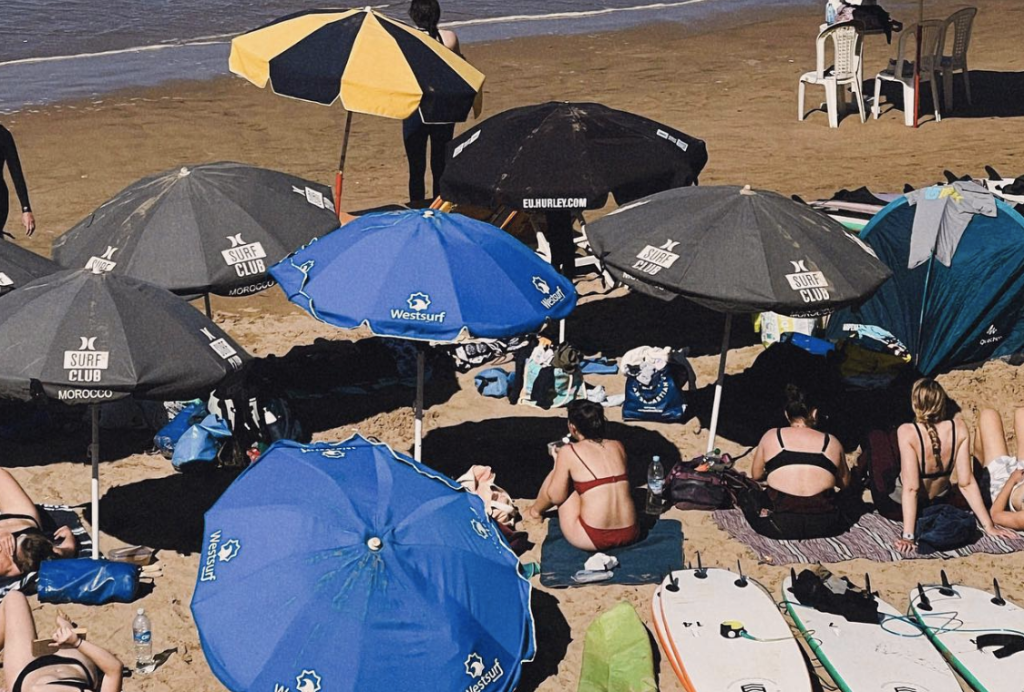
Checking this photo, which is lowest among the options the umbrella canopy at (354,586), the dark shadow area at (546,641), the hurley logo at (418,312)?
the dark shadow area at (546,641)

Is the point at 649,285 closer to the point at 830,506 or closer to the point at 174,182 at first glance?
the point at 830,506

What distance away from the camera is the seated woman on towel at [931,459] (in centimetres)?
822

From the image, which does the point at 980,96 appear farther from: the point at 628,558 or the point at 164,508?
the point at 164,508

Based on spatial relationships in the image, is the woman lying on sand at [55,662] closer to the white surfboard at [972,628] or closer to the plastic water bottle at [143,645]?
the plastic water bottle at [143,645]

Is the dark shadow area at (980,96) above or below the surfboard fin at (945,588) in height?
above

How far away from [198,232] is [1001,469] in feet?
17.1

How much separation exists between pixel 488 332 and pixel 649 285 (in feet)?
5.16

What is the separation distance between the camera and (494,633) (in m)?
6.18

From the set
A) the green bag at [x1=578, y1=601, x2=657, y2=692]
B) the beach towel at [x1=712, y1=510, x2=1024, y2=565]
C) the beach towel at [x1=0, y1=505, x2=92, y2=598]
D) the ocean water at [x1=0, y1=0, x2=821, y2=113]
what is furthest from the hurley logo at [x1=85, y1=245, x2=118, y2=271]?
the ocean water at [x1=0, y1=0, x2=821, y2=113]

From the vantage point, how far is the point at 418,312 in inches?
300

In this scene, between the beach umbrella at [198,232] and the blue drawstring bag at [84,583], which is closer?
the blue drawstring bag at [84,583]

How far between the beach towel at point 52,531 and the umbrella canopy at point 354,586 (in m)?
1.74

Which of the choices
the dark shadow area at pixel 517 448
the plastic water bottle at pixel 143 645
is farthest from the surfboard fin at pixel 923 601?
the plastic water bottle at pixel 143 645

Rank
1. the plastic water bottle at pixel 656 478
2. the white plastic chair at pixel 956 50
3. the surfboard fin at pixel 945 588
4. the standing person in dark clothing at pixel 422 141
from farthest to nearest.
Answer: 1. the white plastic chair at pixel 956 50
2. the standing person in dark clothing at pixel 422 141
3. the plastic water bottle at pixel 656 478
4. the surfboard fin at pixel 945 588
